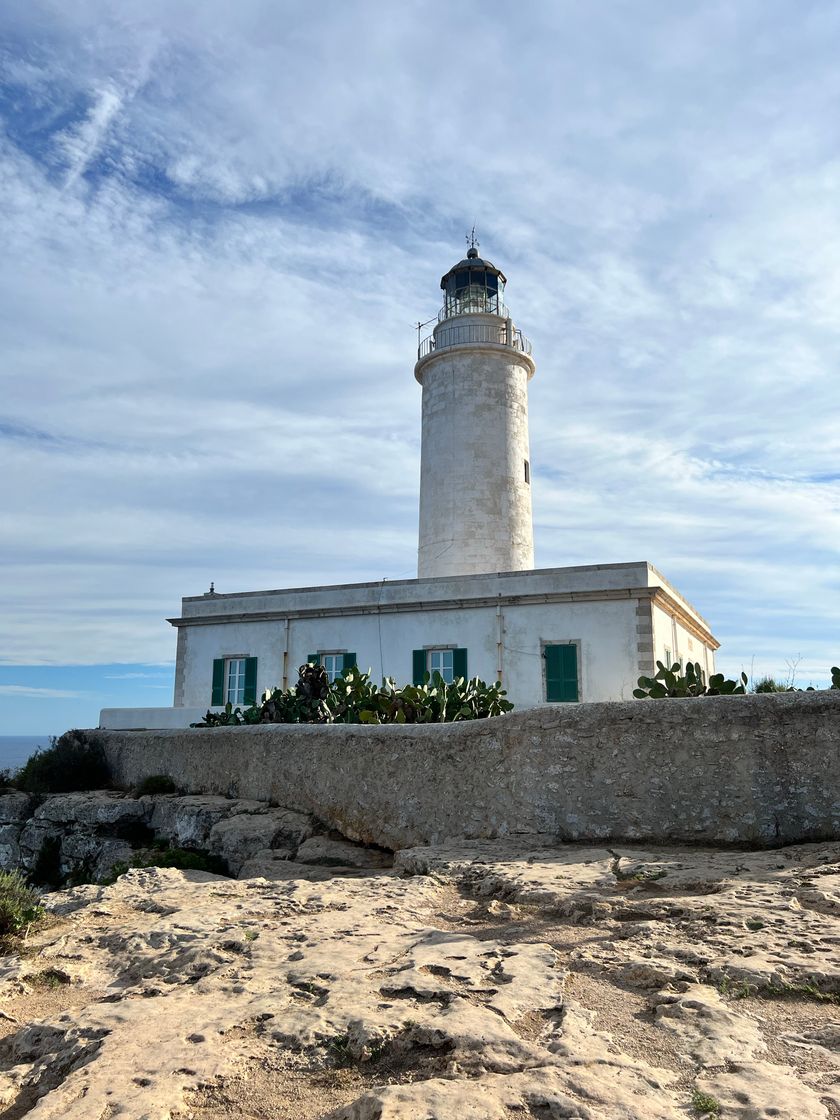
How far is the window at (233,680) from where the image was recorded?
1839cm

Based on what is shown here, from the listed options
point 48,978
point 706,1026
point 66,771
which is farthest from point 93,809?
point 706,1026

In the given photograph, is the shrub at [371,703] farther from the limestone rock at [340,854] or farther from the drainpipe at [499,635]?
the drainpipe at [499,635]

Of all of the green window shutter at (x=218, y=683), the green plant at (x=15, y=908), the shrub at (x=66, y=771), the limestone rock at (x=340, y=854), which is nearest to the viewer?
the green plant at (x=15, y=908)

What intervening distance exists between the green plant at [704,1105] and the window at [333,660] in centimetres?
1517

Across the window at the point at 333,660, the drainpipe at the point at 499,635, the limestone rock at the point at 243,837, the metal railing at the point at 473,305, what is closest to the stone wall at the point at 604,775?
the limestone rock at the point at 243,837

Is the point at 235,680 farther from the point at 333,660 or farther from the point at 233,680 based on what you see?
the point at 333,660

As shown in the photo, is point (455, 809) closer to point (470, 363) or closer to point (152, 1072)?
point (152, 1072)

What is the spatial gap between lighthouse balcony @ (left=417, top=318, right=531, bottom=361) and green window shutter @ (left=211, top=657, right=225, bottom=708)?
9399mm

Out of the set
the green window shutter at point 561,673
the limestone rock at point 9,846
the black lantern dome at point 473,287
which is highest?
the black lantern dome at point 473,287

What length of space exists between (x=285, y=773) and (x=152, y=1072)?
18.9 ft

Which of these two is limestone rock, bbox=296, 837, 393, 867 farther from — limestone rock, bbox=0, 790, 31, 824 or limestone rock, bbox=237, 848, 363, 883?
limestone rock, bbox=0, 790, 31, 824

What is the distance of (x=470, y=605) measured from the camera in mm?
16641

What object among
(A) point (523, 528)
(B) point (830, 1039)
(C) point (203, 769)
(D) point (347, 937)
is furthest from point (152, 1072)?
(A) point (523, 528)

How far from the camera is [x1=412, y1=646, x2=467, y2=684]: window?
16484 millimetres
